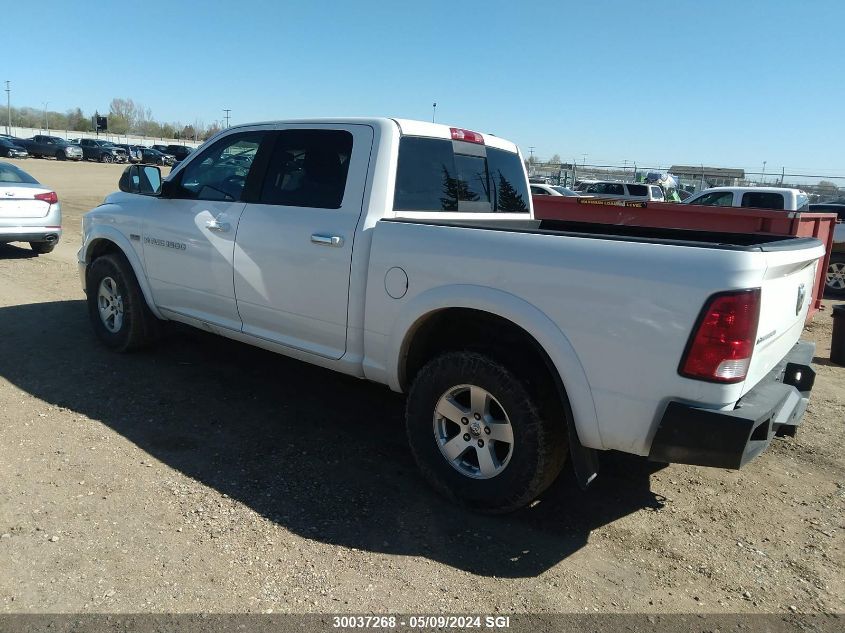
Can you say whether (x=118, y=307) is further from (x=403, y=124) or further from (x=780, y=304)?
(x=780, y=304)

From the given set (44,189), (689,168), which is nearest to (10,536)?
(44,189)

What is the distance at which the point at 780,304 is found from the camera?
3.05 meters

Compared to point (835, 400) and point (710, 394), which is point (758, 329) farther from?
point (835, 400)

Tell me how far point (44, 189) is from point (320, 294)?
338 inches

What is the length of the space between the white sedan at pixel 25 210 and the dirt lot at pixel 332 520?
595 cm

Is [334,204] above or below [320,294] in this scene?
above

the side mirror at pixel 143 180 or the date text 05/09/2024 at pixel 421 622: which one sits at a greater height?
the side mirror at pixel 143 180

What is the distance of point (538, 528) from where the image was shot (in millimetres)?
3445

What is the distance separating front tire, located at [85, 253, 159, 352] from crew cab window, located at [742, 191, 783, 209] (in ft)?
40.3

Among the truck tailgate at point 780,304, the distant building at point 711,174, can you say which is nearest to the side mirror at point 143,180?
the truck tailgate at point 780,304

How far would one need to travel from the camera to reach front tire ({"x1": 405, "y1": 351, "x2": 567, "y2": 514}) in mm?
3234

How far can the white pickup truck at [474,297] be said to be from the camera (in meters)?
A: 2.73

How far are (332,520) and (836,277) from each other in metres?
11.3

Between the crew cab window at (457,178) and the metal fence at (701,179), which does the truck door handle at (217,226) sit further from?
the metal fence at (701,179)
